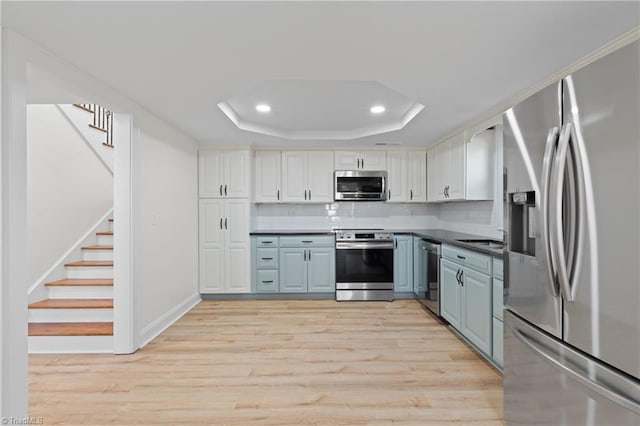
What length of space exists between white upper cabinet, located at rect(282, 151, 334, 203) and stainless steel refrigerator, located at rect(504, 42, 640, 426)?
339 centimetres

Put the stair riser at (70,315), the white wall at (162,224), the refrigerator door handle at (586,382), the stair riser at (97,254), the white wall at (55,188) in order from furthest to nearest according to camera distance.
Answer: the stair riser at (97,254)
the white wall at (55,188)
the stair riser at (70,315)
the white wall at (162,224)
the refrigerator door handle at (586,382)

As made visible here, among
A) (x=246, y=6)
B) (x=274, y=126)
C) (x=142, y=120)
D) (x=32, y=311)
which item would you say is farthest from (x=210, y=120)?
(x=32, y=311)

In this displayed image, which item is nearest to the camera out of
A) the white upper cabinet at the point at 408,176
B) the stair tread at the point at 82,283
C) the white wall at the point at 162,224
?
the white wall at the point at 162,224

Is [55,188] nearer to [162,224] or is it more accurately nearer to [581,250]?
[162,224]

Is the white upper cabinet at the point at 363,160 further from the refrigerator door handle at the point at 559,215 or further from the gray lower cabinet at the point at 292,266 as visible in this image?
the refrigerator door handle at the point at 559,215

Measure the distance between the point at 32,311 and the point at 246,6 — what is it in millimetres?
3429

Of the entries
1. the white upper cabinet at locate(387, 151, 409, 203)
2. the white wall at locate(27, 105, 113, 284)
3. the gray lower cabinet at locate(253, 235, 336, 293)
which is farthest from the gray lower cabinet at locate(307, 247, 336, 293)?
the white wall at locate(27, 105, 113, 284)

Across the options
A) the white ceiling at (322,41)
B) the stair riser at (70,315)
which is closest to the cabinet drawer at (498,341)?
the white ceiling at (322,41)

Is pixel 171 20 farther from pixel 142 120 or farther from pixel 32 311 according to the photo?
pixel 32 311

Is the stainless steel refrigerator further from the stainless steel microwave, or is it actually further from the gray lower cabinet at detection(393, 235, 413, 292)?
the stainless steel microwave

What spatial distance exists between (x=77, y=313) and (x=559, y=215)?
3887mm

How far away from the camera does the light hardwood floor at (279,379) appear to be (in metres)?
2.04

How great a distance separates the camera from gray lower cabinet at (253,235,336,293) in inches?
181

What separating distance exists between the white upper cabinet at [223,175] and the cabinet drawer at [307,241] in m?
0.85
